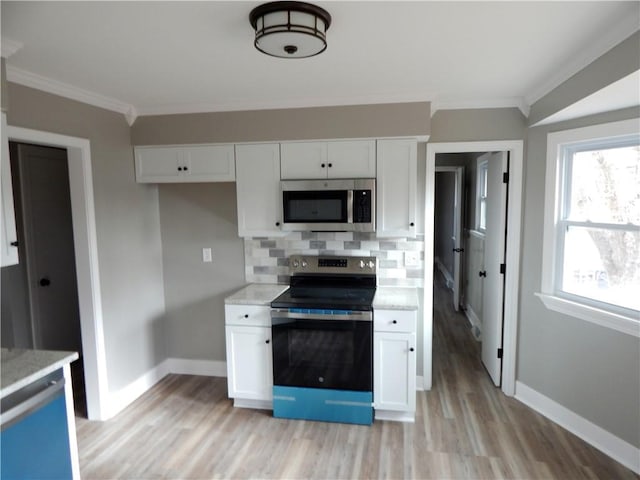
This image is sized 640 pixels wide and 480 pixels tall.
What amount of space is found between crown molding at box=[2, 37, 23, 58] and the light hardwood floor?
7.57 ft

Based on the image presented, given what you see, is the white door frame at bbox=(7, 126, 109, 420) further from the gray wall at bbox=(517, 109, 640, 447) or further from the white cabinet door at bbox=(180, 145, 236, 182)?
the gray wall at bbox=(517, 109, 640, 447)

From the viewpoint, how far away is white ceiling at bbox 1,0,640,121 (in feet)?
5.04

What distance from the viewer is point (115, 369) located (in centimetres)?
294

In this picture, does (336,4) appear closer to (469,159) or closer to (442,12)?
(442,12)

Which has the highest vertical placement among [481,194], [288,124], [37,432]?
[288,124]

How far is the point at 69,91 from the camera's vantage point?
2.47 metres

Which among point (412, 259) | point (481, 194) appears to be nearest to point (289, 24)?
point (412, 259)

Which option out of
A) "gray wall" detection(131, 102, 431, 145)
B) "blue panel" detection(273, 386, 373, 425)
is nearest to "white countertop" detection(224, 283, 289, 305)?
"blue panel" detection(273, 386, 373, 425)

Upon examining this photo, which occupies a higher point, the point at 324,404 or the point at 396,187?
the point at 396,187

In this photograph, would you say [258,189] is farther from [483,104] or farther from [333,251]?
[483,104]

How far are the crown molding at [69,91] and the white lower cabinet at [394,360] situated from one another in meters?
2.41

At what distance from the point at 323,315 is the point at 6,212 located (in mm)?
1835

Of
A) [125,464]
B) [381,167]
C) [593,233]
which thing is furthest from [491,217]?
[125,464]

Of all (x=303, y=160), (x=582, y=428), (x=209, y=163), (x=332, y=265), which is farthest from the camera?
(x=332, y=265)
